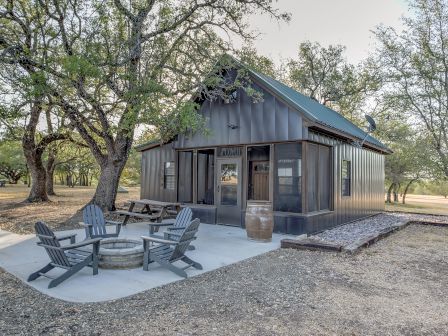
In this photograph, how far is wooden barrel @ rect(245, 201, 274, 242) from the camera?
306 inches

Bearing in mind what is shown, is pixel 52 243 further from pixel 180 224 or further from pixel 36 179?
pixel 36 179

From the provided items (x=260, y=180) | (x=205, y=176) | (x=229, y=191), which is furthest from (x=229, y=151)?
Result: (x=205, y=176)

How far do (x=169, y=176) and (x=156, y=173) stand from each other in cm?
71

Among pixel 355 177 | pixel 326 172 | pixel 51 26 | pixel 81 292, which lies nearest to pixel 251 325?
pixel 81 292

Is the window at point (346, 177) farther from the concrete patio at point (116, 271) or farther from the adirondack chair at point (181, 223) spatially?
the adirondack chair at point (181, 223)

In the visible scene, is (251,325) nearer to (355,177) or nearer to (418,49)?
(355,177)

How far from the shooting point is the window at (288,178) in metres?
8.99

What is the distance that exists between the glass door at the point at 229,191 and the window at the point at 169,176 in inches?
105

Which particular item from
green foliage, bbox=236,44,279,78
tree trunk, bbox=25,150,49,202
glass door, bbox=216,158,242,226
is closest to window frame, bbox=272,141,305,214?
glass door, bbox=216,158,242,226

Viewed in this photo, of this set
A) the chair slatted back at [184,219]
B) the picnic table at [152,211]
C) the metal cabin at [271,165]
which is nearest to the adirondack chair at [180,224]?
the chair slatted back at [184,219]

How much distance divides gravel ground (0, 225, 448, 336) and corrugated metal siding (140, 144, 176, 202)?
7282 mm

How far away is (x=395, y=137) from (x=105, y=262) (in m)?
21.5

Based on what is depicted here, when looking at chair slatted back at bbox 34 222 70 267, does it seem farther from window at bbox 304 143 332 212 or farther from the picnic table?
window at bbox 304 143 332 212

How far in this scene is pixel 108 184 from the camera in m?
12.8
